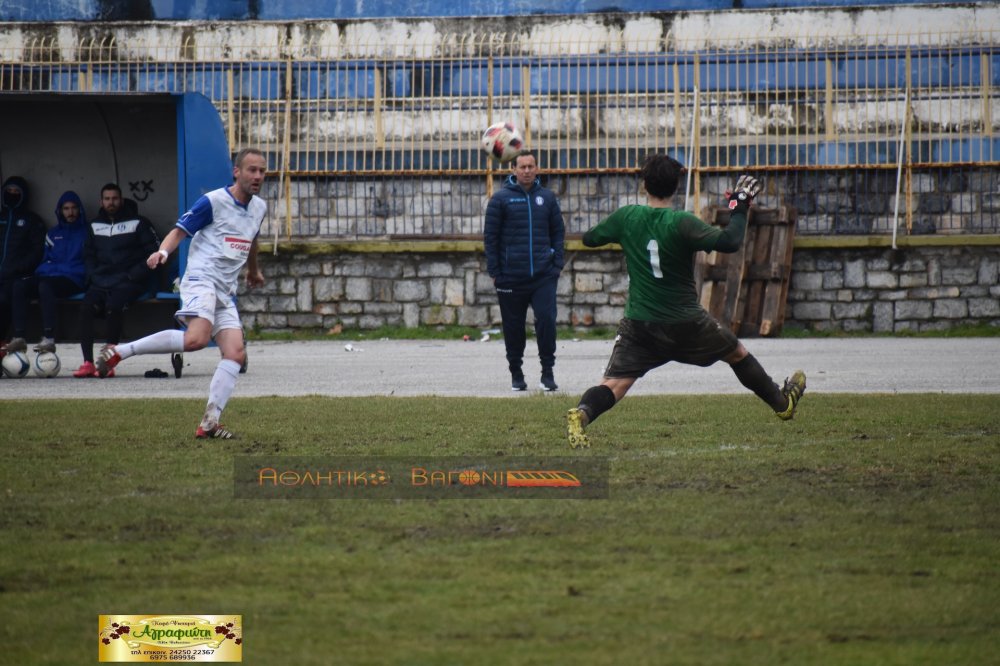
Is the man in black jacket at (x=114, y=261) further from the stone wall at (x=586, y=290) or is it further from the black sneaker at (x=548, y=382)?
the stone wall at (x=586, y=290)

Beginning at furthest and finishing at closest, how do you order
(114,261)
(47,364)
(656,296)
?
(114,261) → (47,364) → (656,296)

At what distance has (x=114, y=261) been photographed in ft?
48.7

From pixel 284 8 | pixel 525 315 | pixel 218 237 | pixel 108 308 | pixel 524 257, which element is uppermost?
pixel 284 8

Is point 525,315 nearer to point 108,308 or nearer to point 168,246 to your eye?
point 168,246

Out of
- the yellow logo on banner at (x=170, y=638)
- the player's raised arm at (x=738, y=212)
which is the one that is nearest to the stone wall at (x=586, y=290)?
the player's raised arm at (x=738, y=212)

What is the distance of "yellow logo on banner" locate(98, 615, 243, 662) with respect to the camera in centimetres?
393

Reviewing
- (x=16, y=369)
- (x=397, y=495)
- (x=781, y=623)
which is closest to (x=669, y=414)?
(x=397, y=495)

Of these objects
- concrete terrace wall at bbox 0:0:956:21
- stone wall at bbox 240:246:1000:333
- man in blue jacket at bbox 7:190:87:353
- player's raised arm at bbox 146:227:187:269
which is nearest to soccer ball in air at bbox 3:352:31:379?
man in blue jacket at bbox 7:190:87:353

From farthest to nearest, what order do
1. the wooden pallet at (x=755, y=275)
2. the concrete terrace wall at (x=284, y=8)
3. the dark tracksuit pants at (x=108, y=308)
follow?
the concrete terrace wall at (x=284, y=8) → the wooden pallet at (x=755, y=275) → the dark tracksuit pants at (x=108, y=308)

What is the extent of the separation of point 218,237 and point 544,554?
15.0 ft

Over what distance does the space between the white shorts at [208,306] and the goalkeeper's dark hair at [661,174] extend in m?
2.62

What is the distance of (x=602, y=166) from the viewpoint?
1978cm

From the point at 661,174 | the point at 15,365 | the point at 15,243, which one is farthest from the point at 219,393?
the point at 15,243

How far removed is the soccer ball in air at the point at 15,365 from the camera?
13.6 metres
